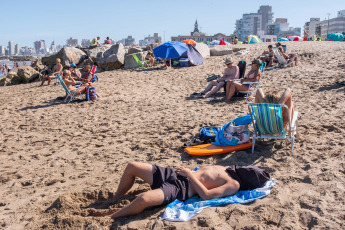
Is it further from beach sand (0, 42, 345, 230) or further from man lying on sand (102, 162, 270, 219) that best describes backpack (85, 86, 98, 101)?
man lying on sand (102, 162, 270, 219)

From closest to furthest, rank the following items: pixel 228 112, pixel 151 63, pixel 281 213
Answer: pixel 281 213 → pixel 228 112 → pixel 151 63

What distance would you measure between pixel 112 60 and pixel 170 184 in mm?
13103

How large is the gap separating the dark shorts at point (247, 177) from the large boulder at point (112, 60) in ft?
42.8

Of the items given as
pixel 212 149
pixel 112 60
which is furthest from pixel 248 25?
pixel 212 149

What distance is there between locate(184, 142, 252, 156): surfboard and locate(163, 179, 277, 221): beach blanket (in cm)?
115

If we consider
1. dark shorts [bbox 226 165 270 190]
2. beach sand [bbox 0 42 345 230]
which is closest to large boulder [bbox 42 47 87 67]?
beach sand [bbox 0 42 345 230]

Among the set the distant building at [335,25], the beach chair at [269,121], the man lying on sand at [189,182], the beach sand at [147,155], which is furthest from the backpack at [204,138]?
the distant building at [335,25]

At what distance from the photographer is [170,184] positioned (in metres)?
2.86

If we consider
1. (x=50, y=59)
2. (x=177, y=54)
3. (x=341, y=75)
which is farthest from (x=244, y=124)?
(x=50, y=59)

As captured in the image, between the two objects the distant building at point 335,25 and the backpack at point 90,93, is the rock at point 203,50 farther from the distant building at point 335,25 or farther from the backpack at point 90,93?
the distant building at point 335,25

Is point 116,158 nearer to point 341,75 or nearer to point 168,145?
point 168,145

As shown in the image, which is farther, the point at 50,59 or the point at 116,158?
the point at 50,59

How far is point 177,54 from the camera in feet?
45.4

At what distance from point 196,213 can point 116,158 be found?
6.53ft
